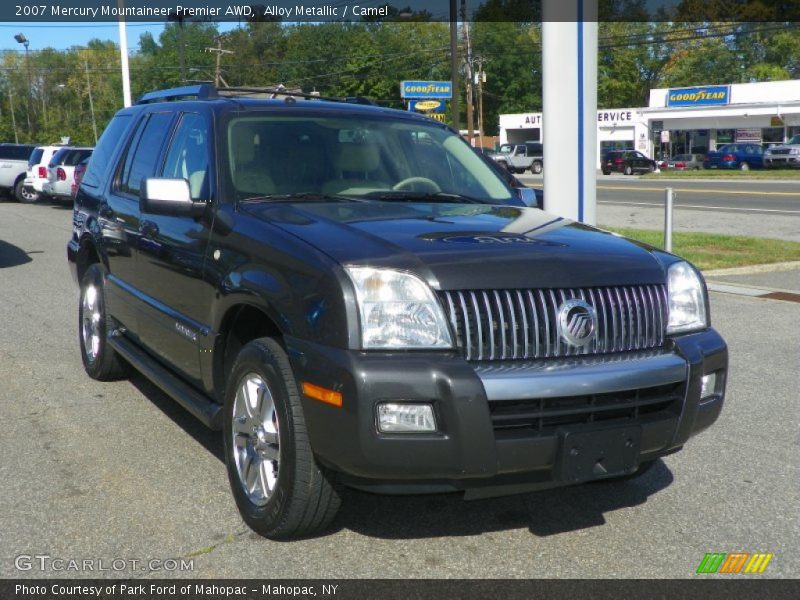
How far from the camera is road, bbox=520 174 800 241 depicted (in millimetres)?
19500

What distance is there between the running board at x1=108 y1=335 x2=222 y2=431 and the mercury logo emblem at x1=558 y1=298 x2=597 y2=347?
167 centimetres

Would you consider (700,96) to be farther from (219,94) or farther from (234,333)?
(234,333)

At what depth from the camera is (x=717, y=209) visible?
80.5 ft

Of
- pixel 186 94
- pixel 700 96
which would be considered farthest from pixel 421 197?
pixel 700 96

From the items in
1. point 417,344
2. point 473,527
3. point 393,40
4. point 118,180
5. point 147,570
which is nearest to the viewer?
point 417,344

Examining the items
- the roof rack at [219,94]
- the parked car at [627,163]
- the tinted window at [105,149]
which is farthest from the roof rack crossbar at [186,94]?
the parked car at [627,163]

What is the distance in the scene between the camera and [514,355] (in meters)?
3.52

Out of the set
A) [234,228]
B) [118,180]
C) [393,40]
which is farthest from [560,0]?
[393,40]

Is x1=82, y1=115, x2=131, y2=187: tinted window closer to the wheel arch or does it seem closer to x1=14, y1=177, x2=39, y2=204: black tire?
the wheel arch

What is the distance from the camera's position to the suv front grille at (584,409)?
342 centimetres

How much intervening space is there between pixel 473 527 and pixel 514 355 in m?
0.98

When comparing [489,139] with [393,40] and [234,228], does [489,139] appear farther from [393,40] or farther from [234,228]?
[234,228]

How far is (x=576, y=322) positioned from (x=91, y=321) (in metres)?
4.19

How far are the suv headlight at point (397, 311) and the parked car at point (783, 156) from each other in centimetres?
5138
